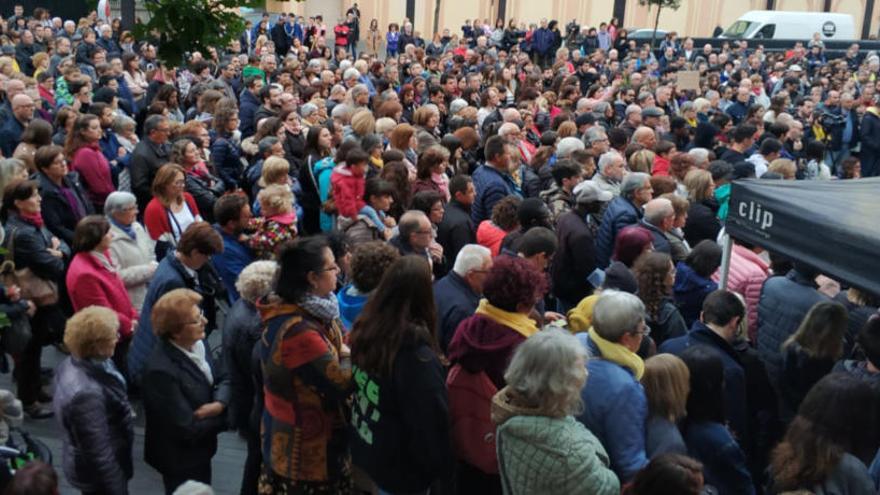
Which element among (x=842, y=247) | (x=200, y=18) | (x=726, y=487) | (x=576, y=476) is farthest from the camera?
(x=842, y=247)

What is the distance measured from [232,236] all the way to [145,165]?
6.09ft

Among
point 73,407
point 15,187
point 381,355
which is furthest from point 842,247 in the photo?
point 15,187

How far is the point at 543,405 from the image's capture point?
3.36 m

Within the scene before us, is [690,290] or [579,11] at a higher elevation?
[579,11]

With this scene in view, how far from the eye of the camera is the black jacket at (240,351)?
4.90 metres

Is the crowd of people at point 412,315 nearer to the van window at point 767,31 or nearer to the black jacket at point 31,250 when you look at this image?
the black jacket at point 31,250

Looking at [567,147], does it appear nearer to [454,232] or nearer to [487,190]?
[487,190]

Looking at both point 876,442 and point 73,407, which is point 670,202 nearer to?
point 876,442

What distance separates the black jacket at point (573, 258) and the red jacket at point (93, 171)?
3850 mm

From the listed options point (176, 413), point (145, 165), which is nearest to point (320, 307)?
point (176, 413)

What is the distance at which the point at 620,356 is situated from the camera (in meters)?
3.93

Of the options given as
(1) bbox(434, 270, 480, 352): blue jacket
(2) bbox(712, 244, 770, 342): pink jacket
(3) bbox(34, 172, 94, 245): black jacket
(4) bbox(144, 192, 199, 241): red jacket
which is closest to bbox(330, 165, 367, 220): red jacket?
(4) bbox(144, 192, 199, 241): red jacket

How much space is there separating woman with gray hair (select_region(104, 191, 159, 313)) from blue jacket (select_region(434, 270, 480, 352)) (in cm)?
219

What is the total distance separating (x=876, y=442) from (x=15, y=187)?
16.8 ft
